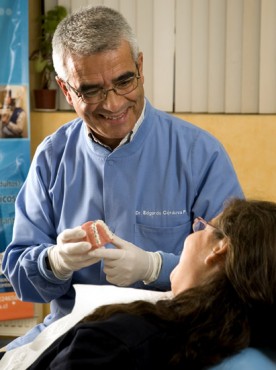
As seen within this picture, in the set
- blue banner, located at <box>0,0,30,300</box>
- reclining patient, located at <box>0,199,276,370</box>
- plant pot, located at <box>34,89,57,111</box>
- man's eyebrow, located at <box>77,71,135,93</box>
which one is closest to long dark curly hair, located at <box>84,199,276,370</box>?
reclining patient, located at <box>0,199,276,370</box>

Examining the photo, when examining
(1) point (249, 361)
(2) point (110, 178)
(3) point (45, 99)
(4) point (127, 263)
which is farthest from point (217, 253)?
(3) point (45, 99)

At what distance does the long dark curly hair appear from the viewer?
1.24 m

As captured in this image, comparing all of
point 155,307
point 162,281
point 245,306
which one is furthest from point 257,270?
point 162,281

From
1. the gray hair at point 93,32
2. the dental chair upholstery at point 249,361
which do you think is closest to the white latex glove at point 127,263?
the gray hair at point 93,32

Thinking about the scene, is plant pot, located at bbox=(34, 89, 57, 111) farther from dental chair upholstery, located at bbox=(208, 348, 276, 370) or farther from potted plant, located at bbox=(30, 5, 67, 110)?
dental chair upholstery, located at bbox=(208, 348, 276, 370)

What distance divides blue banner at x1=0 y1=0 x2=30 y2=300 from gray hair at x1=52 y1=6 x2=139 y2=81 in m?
1.94

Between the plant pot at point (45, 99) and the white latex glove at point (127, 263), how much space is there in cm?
234

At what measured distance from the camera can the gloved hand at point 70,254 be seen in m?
1.80

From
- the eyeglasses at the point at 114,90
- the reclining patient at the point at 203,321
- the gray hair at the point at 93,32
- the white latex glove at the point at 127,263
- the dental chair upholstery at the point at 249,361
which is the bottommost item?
the white latex glove at the point at 127,263

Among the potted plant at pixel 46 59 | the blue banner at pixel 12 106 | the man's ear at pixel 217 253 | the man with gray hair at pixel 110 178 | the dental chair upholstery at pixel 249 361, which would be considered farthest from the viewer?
the potted plant at pixel 46 59

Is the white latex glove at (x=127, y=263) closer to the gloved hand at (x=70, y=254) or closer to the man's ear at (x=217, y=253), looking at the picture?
the gloved hand at (x=70, y=254)

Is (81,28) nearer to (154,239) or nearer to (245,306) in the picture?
(154,239)

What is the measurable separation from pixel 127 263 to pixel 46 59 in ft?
8.15

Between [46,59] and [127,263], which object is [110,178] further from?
[46,59]
